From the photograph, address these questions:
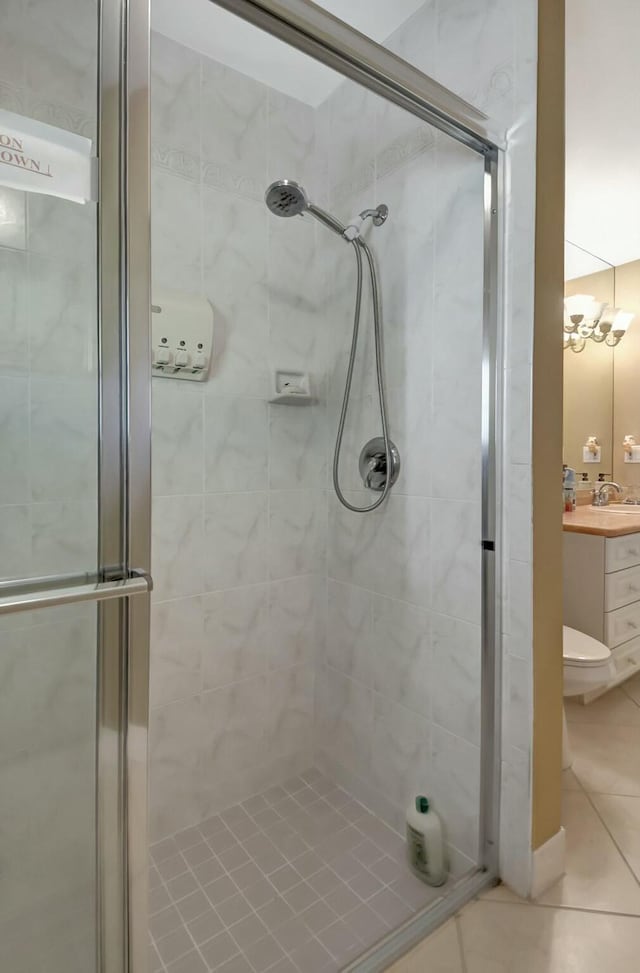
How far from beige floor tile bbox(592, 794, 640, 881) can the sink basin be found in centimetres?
163

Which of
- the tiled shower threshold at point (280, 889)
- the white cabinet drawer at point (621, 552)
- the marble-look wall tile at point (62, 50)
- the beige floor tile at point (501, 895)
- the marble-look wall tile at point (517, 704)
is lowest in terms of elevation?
the tiled shower threshold at point (280, 889)

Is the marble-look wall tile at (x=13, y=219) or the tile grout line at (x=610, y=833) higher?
the marble-look wall tile at (x=13, y=219)

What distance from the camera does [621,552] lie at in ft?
7.73

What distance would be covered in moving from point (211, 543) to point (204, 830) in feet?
2.99

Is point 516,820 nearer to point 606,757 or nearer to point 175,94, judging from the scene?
point 606,757

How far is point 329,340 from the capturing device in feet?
6.17

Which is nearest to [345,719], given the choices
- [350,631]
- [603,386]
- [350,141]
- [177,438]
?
[350,631]

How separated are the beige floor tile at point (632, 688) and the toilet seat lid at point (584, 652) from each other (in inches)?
28.2

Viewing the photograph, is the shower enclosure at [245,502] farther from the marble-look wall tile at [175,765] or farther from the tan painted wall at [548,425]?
the tan painted wall at [548,425]

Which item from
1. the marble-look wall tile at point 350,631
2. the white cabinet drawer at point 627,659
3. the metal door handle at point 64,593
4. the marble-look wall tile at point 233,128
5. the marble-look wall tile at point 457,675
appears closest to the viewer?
the metal door handle at point 64,593

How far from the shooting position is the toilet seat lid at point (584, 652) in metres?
1.90

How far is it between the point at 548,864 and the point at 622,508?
240 centimetres

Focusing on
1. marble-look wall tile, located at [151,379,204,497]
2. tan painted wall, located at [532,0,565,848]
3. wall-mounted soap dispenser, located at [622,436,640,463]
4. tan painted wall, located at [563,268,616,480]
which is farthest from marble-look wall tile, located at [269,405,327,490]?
wall-mounted soap dispenser, located at [622,436,640,463]

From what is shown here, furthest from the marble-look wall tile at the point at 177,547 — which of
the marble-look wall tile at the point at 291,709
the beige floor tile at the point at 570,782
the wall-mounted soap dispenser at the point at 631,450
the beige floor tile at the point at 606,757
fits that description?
the wall-mounted soap dispenser at the point at 631,450
